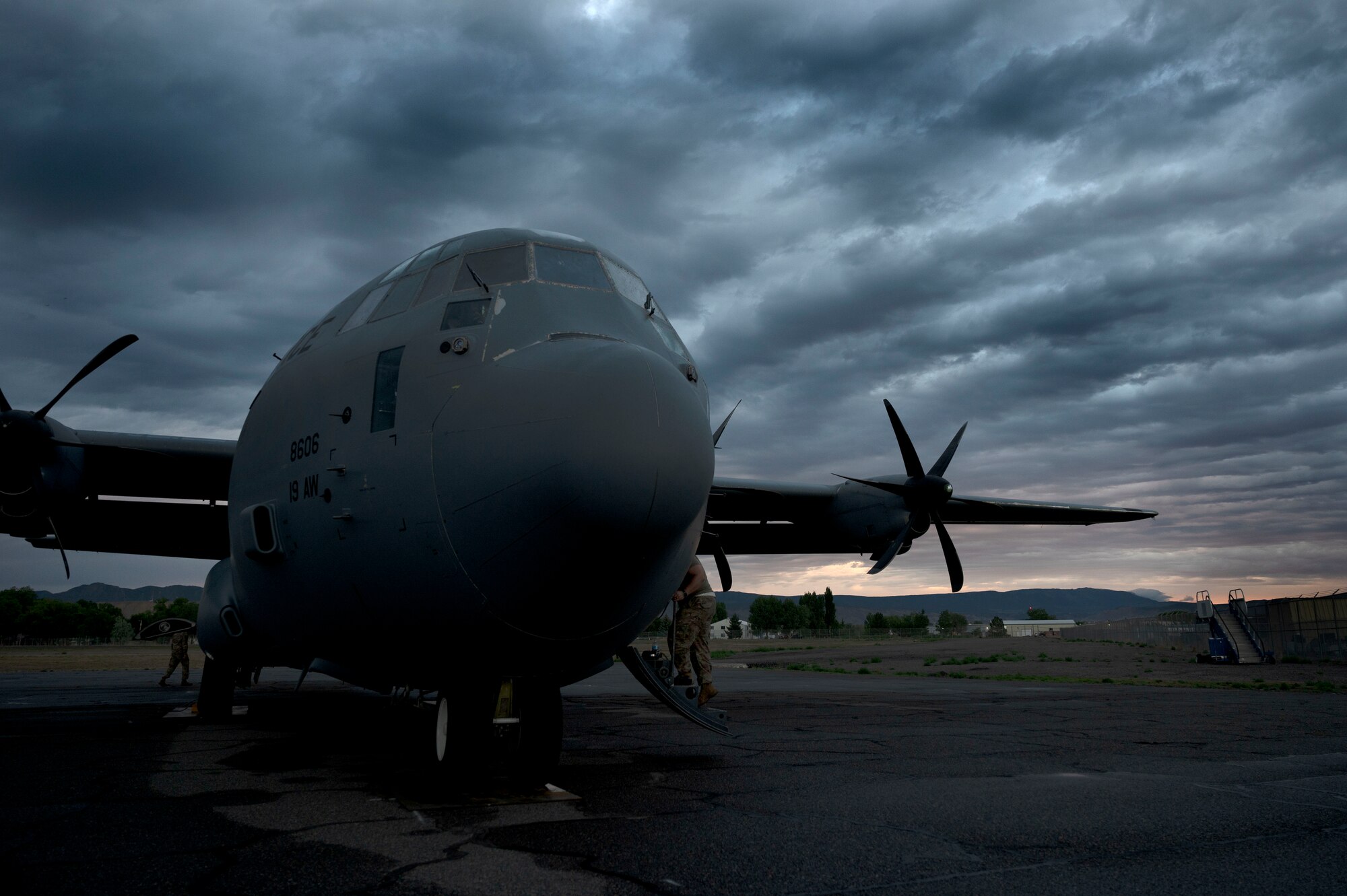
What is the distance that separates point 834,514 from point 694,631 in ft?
18.9

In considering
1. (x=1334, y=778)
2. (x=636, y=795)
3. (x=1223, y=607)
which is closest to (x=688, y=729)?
(x=636, y=795)

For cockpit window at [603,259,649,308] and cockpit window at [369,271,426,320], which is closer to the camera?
cockpit window at [369,271,426,320]

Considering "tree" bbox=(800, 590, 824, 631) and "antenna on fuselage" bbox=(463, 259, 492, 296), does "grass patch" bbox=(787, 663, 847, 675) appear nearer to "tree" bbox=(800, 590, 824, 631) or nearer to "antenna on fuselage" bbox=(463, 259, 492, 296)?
"antenna on fuselage" bbox=(463, 259, 492, 296)

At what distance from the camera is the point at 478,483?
4.74 metres

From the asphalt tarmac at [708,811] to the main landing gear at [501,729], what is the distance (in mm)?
204

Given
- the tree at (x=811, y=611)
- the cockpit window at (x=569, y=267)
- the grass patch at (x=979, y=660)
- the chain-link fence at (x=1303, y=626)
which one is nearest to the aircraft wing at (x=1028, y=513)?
the cockpit window at (x=569, y=267)

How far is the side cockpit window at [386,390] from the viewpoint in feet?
18.1

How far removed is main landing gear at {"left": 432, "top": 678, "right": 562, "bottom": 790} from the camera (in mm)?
5855

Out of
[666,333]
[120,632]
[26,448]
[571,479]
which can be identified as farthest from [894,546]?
[120,632]

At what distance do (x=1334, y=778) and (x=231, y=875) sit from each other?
7.61 metres

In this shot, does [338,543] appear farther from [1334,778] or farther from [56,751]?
[1334,778]

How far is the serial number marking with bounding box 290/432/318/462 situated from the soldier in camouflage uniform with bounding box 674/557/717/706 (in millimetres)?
5509

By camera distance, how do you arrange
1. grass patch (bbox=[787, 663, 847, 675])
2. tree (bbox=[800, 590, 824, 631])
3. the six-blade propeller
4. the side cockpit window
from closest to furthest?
the side cockpit window
the six-blade propeller
grass patch (bbox=[787, 663, 847, 675])
tree (bbox=[800, 590, 824, 631])

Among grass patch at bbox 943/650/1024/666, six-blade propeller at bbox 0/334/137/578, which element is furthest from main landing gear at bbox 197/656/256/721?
grass patch at bbox 943/650/1024/666
